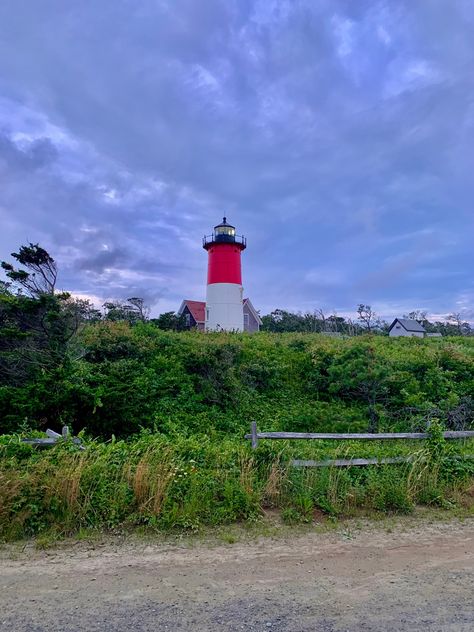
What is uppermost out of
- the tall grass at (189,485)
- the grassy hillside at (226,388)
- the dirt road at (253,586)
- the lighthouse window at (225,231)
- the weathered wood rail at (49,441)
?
the lighthouse window at (225,231)

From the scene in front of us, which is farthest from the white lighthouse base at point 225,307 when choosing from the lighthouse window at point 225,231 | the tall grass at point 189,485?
the tall grass at point 189,485

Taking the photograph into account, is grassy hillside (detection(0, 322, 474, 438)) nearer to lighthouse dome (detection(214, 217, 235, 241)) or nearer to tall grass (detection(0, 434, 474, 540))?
tall grass (detection(0, 434, 474, 540))

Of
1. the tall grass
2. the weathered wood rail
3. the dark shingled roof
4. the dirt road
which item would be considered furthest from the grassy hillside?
the dark shingled roof

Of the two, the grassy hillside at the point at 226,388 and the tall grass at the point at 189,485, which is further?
the grassy hillside at the point at 226,388

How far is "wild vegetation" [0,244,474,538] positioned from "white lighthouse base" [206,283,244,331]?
7.11 metres

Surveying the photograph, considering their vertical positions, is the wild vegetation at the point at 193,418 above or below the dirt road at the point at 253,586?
above

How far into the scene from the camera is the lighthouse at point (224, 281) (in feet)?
80.3

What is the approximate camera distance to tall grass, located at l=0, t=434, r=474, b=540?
4.69 m

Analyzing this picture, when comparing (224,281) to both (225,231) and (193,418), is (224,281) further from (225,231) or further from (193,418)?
(193,418)

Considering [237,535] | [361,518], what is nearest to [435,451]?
[361,518]

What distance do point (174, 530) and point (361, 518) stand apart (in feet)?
7.53

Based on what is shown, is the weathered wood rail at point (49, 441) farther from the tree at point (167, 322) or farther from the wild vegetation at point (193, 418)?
the tree at point (167, 322)

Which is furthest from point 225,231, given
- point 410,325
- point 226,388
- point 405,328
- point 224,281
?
point 410,325

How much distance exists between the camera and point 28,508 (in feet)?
15.2
